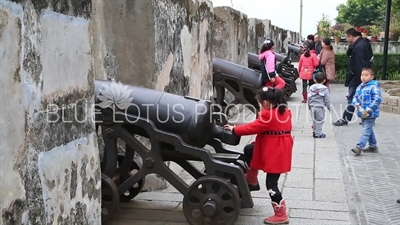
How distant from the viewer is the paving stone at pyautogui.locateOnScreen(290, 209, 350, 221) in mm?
4488

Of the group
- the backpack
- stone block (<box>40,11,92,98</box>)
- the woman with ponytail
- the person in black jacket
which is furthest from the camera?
the woman with ponytail

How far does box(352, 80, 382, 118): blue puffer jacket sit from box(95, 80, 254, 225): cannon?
3133 mm

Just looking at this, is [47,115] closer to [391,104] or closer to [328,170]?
[328,170]

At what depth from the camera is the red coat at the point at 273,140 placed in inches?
170

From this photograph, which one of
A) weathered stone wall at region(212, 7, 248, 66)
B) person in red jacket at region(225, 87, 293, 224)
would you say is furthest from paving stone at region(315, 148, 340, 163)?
weathered stone wall at region(212, 7, 248, 66)

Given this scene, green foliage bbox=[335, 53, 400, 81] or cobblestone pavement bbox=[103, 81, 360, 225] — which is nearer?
Answer: cobblestone pavement bbox=[103, 81, 360, 225]

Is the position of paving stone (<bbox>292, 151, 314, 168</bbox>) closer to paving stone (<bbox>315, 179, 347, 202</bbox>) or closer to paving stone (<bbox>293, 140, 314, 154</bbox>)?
paving stone (<bbox>293, 140, 314, 154</bbox>)

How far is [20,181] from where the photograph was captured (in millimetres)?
2535

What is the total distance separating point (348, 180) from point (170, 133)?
2360mm

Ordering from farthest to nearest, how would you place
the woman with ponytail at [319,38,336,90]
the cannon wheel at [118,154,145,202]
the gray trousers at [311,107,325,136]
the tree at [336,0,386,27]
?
the tree at [336,0,386,27]
the woman with ponytail at [319,38,336,90]
the gray trousers at [311,107,325,136]
the cannon wheel at [118,154,145,202]

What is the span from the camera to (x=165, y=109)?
13.8 feet

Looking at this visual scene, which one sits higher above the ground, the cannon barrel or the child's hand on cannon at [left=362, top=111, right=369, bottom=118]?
the cannon barrel

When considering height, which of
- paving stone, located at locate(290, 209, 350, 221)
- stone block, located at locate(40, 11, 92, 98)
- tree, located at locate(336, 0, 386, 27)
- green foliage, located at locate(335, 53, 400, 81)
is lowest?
paving stone, located at locate(290, 209, 350, 221)

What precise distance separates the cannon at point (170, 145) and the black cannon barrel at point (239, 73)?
470 centimetres
